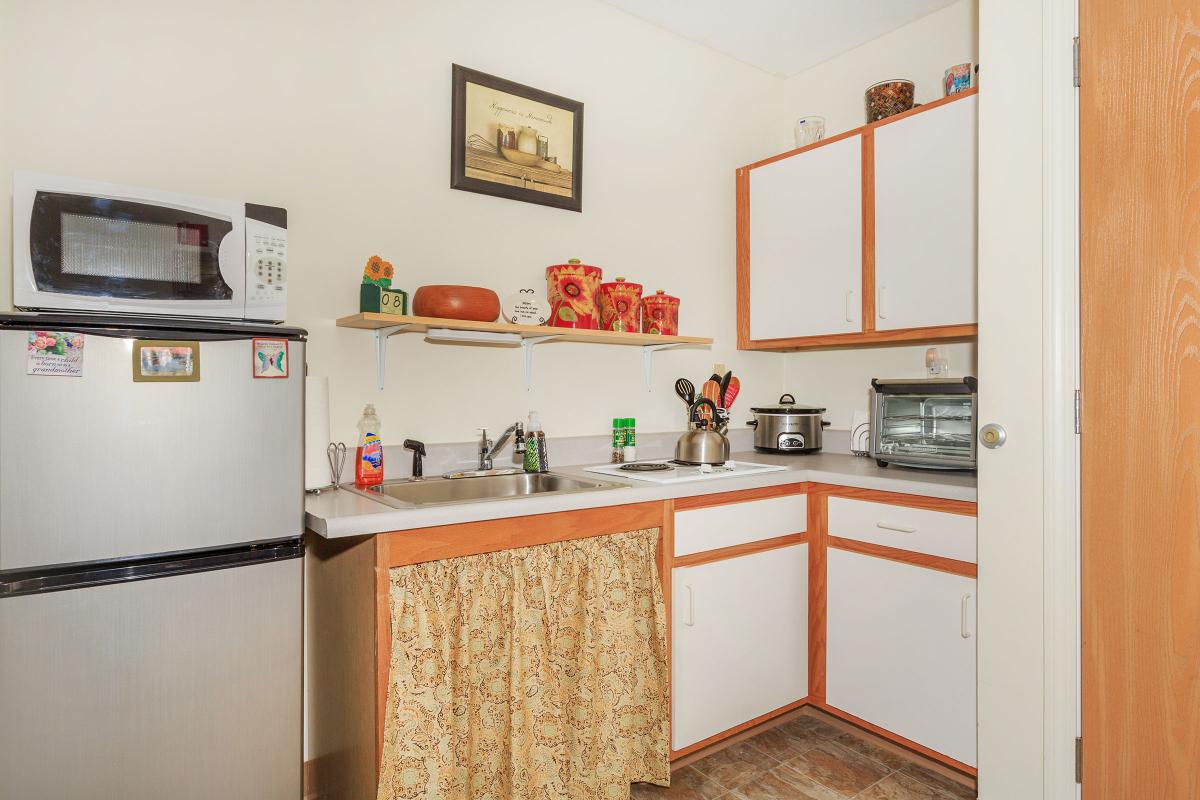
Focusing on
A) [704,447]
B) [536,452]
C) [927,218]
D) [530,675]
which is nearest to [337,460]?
[536,452]

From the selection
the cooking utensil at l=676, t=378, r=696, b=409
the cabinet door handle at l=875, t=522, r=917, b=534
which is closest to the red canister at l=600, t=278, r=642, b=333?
the cooking utensil at l=676, t=378, r=696, b=409

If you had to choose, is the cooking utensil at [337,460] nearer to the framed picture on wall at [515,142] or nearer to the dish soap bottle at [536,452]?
the dish soap bottle at [536,452]

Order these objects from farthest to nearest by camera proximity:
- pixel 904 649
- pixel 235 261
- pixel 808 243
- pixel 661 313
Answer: pixel 808 243
pixel 661 313
pixel 904 649
pixel 235 261

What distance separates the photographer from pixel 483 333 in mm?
2088

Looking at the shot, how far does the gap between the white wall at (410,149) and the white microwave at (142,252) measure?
14.7 inches

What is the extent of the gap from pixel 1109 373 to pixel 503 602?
5.00 feet

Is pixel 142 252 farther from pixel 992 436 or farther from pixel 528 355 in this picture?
pixel 992 436

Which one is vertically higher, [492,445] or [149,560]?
[492,445]

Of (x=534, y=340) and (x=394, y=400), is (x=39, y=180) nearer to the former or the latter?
(x=394, y=400)

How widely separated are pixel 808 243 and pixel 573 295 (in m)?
1.06

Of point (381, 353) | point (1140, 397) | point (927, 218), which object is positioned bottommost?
point (1140, 397)

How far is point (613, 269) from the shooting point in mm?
2617

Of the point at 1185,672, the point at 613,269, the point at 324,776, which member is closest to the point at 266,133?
the point at 613,269

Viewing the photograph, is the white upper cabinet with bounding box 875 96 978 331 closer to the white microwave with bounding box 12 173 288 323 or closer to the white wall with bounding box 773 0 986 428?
the white wall with bounding box 773 0 986 428
